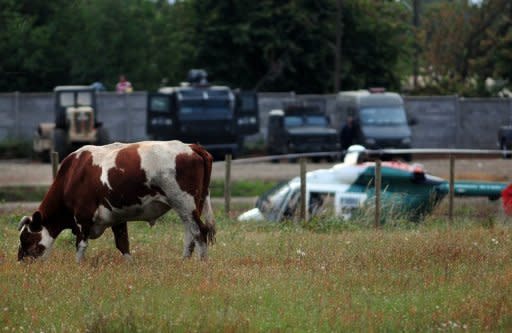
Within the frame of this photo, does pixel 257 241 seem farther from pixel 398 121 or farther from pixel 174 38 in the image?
pixel 174 38

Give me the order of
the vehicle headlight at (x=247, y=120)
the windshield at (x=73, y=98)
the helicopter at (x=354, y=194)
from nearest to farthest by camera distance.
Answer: the helicopter at (x=354, y=194)
the windshield at (x=73, y=98)
the vehicle headlight at (x=247, y=120)

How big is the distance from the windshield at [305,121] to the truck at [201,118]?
1.55m

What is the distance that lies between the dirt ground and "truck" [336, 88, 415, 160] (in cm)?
158

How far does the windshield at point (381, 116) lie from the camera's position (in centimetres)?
4584

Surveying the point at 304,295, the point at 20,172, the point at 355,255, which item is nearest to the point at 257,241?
the point at 355,255

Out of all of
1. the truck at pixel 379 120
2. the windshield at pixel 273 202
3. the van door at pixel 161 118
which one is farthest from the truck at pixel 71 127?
the windshield at pixel 273 202

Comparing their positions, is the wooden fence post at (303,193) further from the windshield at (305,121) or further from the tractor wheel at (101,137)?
the windshield at (305,121)

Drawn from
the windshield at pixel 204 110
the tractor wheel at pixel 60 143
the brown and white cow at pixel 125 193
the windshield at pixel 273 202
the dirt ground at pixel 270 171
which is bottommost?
the dirt ground at pixel 270 171

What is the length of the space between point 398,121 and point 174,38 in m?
19.3

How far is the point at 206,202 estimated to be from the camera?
1544cm

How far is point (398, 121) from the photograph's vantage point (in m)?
46.2

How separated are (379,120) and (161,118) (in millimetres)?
7856

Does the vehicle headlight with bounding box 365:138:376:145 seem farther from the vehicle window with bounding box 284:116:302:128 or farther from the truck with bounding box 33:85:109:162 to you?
the truck with bounding box 33:85:109:162

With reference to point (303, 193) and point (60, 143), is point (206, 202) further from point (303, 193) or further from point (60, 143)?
point (60, 143)
